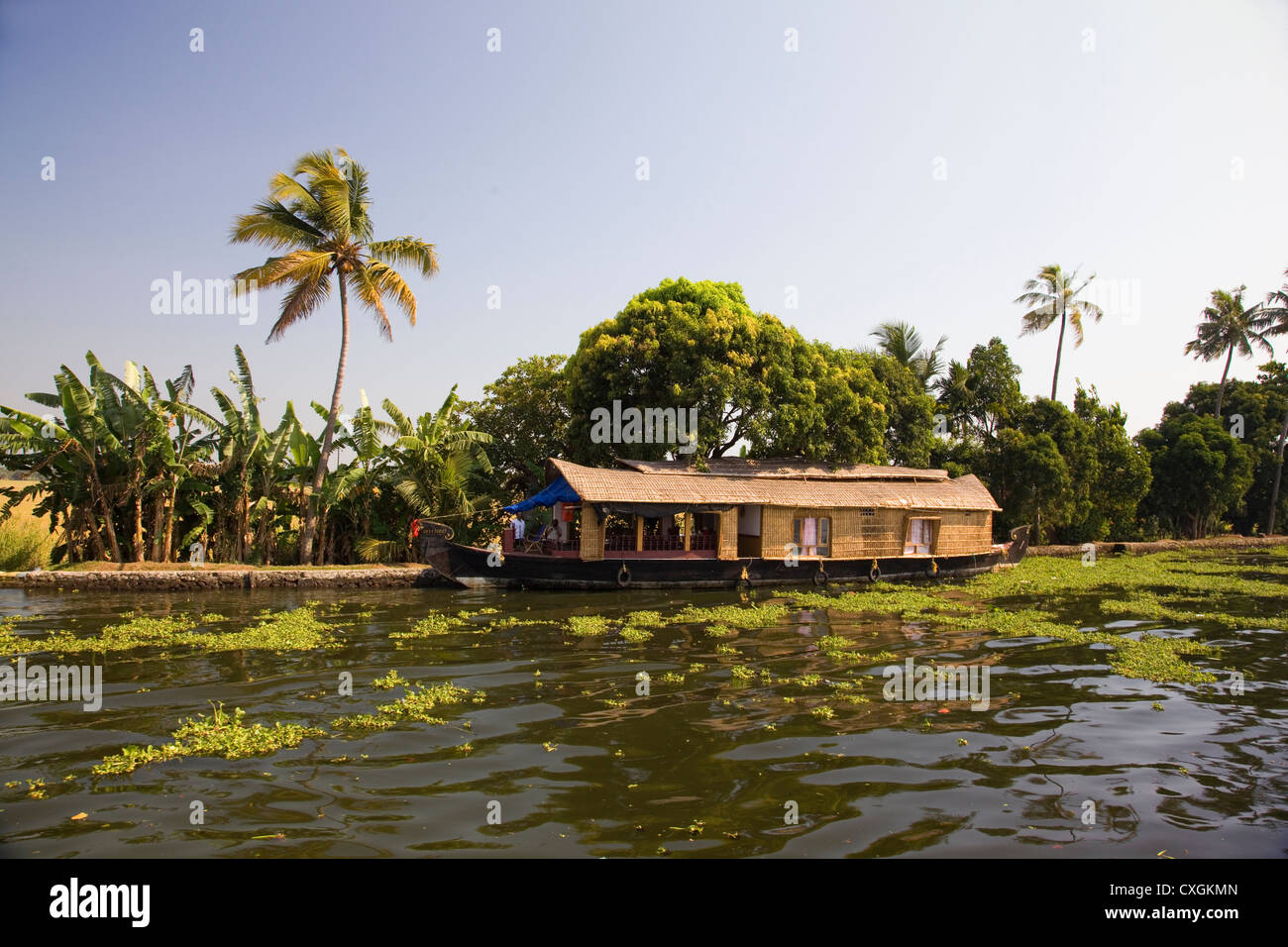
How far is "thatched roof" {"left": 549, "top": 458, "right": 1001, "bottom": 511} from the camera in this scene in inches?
682

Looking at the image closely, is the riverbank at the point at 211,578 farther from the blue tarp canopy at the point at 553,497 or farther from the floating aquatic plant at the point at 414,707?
the floating aquatic plant at the point at 414,707

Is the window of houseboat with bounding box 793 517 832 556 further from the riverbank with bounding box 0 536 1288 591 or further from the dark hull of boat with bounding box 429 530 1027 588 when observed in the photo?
the riverbank with bounding box 0 536 1288 591

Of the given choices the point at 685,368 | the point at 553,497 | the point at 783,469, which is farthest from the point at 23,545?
the point at 783,469

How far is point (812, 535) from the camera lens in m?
19.6

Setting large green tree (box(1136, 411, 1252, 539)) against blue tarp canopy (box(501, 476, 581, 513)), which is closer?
blue tarp canopy (box(501, 476, 581, 513))

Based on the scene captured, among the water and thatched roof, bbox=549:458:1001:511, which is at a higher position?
thatched roof, bbox=549:458:1001:511

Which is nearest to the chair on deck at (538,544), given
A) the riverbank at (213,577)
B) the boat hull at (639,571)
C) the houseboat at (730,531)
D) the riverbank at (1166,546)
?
the houseboat at (730,531)

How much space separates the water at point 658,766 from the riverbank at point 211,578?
22.8 feet

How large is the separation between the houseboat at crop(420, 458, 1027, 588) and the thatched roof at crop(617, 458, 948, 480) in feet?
0.19

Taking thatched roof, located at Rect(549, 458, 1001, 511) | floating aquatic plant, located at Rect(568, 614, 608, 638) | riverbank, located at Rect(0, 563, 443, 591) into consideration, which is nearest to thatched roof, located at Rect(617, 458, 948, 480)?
thatched roof, located at Rect(549, 458, 1001, 511)

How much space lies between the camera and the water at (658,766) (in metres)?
4.79

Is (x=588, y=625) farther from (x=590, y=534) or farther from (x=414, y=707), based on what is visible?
(x=414, y=707)
